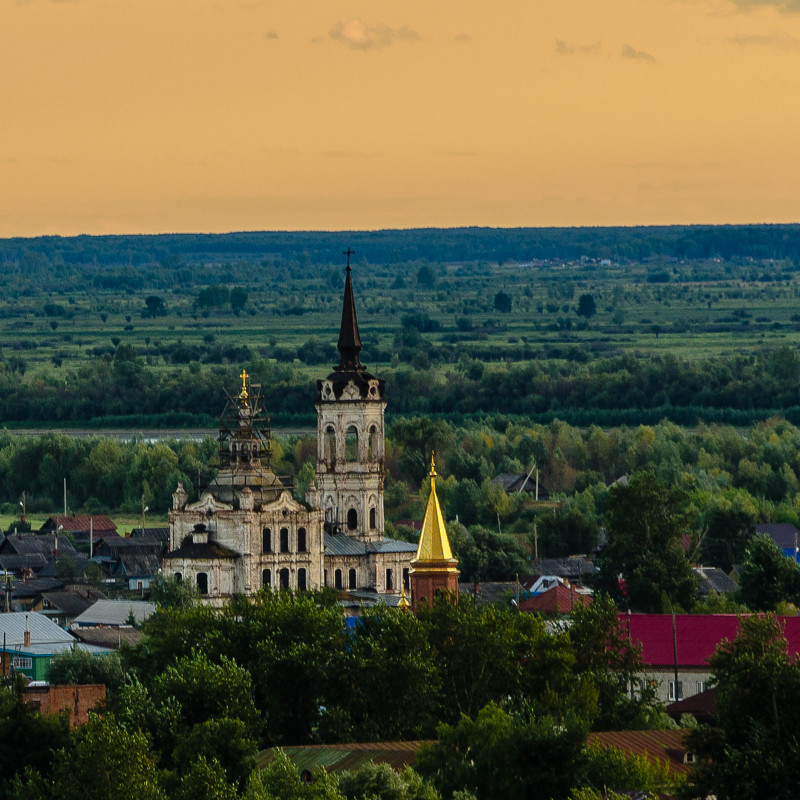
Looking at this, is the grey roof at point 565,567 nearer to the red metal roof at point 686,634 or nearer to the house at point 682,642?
the red metal roof at point 686,634

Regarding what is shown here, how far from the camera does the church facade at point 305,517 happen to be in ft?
281

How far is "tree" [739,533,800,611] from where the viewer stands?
86000 mm

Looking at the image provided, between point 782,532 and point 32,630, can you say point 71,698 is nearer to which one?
point 32,630

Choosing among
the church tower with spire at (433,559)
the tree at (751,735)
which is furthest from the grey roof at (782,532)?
the tree at (751,735)

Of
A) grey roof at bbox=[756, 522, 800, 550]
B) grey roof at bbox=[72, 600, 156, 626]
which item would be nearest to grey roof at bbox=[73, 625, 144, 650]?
grey roof at bbox=[72, 600, 156, 626]

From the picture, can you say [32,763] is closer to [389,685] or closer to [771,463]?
[389,685]

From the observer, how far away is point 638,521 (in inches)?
3661

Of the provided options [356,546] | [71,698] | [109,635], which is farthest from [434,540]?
[356,546]

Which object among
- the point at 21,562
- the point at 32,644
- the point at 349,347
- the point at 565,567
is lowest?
the point at 32,644

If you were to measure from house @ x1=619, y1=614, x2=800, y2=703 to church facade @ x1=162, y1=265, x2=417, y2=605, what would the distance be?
38.4 feet

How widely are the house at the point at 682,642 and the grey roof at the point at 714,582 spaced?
15.3 metres

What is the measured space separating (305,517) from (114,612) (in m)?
6.25

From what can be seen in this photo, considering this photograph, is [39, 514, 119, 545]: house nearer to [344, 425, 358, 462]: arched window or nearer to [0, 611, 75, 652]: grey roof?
[344, 425, 358, 462]: arched window

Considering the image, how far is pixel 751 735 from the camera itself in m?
46.5
